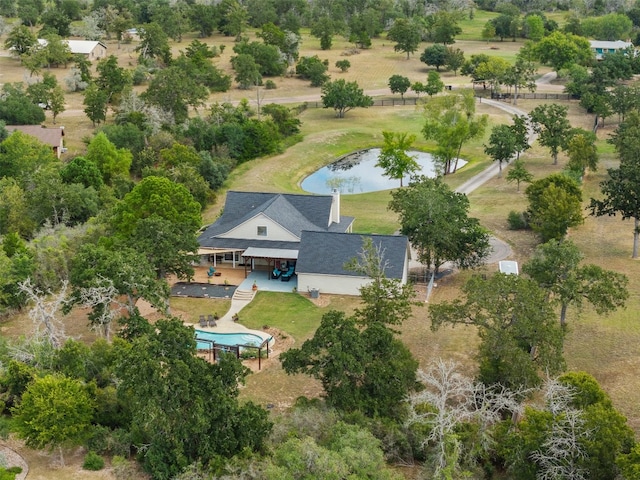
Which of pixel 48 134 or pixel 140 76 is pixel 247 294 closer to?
pixel 48 134

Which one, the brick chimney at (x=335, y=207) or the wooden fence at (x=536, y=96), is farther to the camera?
the wooden fence at (x=536, y=96)

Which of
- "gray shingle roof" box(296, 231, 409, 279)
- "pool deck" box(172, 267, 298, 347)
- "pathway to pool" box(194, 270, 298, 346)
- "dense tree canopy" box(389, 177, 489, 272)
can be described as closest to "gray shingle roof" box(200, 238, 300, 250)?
"pool deck" box(172, 267, 298, 347)

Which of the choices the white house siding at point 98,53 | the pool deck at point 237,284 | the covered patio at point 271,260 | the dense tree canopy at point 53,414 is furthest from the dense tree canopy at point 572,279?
the white house siding at point 98,53

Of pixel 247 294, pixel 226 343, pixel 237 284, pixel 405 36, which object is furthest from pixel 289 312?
pixel 405 36

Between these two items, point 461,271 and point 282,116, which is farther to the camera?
point 282,116

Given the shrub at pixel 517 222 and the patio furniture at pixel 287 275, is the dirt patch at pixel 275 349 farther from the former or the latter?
the shrub at pixel 517 222

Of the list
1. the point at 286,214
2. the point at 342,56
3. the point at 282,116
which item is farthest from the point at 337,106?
the point at 286,214

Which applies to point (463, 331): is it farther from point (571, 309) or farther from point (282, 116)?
point (282, 116)
